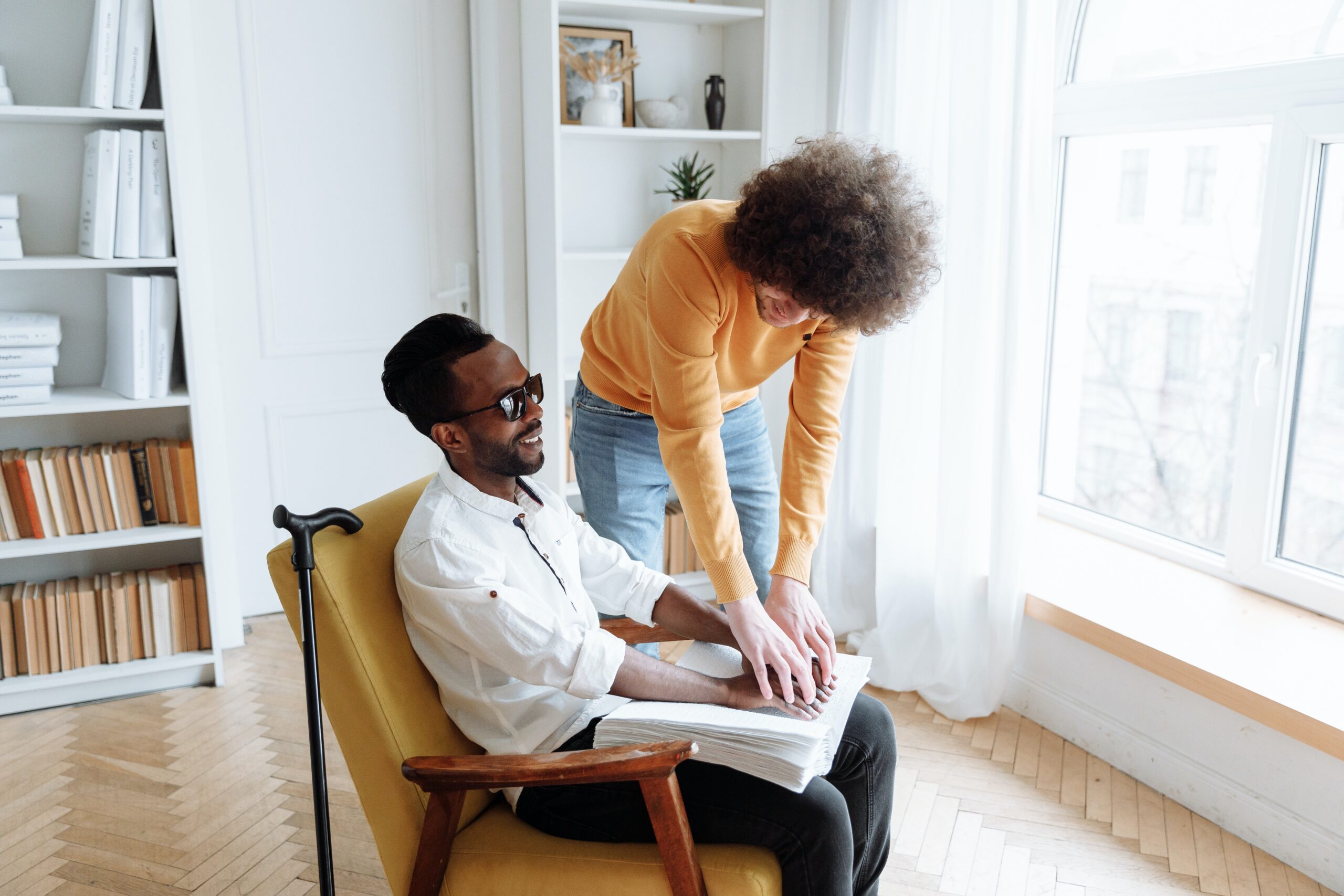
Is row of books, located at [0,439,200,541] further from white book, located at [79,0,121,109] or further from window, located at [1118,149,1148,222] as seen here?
window, located at [1118,149,1148,222]

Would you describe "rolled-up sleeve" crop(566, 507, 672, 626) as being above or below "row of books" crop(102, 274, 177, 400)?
below

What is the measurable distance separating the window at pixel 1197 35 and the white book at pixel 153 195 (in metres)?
2.42

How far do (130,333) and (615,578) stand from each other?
1675mm

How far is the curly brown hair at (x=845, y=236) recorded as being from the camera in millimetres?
1411

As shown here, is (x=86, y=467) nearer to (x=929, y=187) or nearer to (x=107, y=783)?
(x=107, y=783)

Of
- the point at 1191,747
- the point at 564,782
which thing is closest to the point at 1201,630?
the point at 1191,747

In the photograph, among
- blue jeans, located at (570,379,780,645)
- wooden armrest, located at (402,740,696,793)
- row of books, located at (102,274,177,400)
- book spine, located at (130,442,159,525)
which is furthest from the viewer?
book spine, located at (130,442,159,525)

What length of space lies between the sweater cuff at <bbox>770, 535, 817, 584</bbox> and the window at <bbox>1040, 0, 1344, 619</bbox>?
1.39 meters

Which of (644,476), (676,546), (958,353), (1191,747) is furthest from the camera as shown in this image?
(676,546)

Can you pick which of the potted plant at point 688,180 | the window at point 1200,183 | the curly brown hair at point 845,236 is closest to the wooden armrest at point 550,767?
the curly brown hair at point 845,236

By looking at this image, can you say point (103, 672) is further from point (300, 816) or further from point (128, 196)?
point (128, 196)

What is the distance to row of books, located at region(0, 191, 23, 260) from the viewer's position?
2.59 m

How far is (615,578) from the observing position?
182 centimetres

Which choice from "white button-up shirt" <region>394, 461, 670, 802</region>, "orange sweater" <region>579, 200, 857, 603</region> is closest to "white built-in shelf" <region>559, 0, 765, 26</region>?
"orange sweater" <region>579, 200, 857, 603</region>
